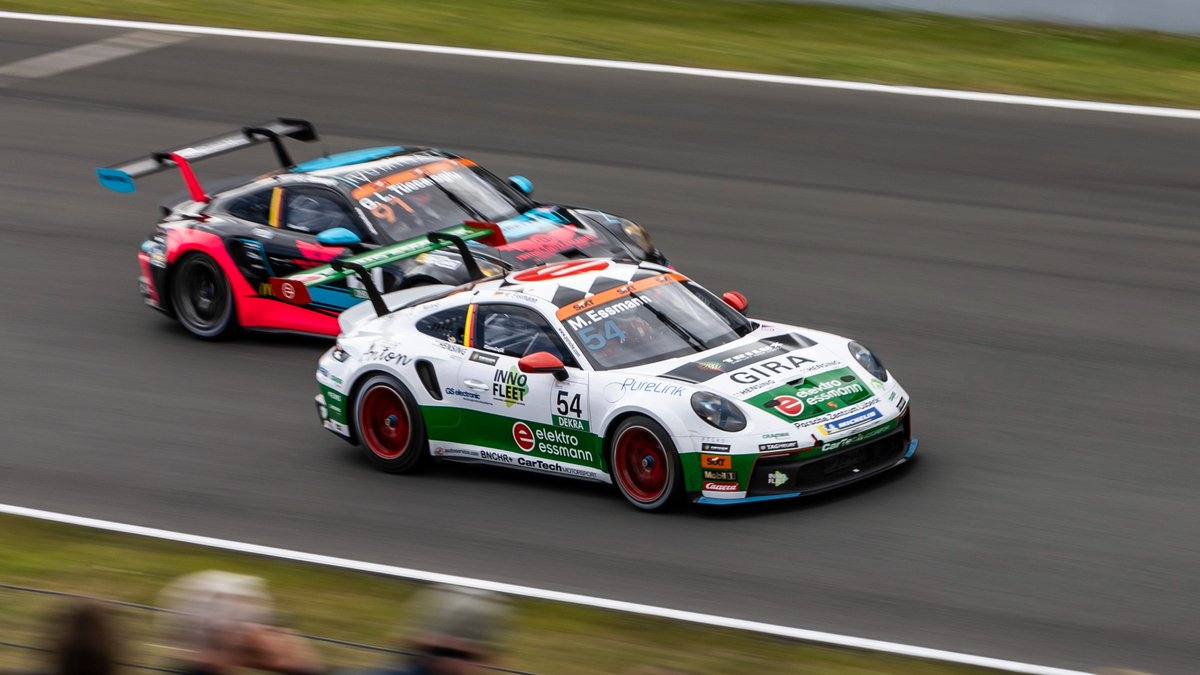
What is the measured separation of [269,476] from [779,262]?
218 inches

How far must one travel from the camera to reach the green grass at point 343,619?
862cm

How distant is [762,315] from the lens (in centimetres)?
1452

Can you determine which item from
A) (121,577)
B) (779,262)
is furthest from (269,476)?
(779,262)

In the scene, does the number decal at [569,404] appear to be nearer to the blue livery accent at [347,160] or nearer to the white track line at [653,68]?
the blue livery accent at [347,160]

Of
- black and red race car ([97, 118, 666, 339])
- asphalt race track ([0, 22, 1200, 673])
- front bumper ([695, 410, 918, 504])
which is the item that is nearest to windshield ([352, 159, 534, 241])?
black and red race car ([97, 118, 666, 339])

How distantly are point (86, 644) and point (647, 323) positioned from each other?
6.15m

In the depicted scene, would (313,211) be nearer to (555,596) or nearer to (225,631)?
(555,596)

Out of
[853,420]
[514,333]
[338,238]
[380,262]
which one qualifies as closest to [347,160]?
[338,238]

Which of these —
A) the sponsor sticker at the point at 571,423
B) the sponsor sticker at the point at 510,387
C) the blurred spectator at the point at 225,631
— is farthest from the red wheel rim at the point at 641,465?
the blurred spectator at the point at 225,631

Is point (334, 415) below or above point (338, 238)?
below

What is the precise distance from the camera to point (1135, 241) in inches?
616

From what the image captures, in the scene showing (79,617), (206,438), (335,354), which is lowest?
(206,438)

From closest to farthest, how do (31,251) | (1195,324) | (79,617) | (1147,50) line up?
(79,617)
(1195,324)
(31,251)
(1147,50)

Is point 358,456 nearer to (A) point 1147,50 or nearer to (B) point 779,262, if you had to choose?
(B) point 779,262
